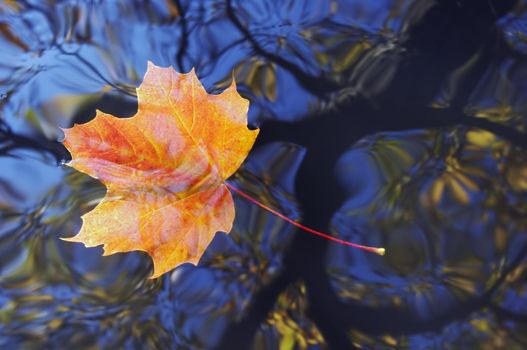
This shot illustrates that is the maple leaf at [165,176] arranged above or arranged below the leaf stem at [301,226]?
above

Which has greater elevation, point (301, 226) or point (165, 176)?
point (165, 176)

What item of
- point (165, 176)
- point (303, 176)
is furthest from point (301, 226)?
point (165, 176)

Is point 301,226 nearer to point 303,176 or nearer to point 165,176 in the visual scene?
point 303,176

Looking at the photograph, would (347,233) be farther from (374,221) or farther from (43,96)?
(43,96)

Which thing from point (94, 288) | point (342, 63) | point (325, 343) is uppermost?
point (342, 63)

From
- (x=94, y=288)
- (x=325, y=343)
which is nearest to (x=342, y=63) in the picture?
(x=325, y=343)
